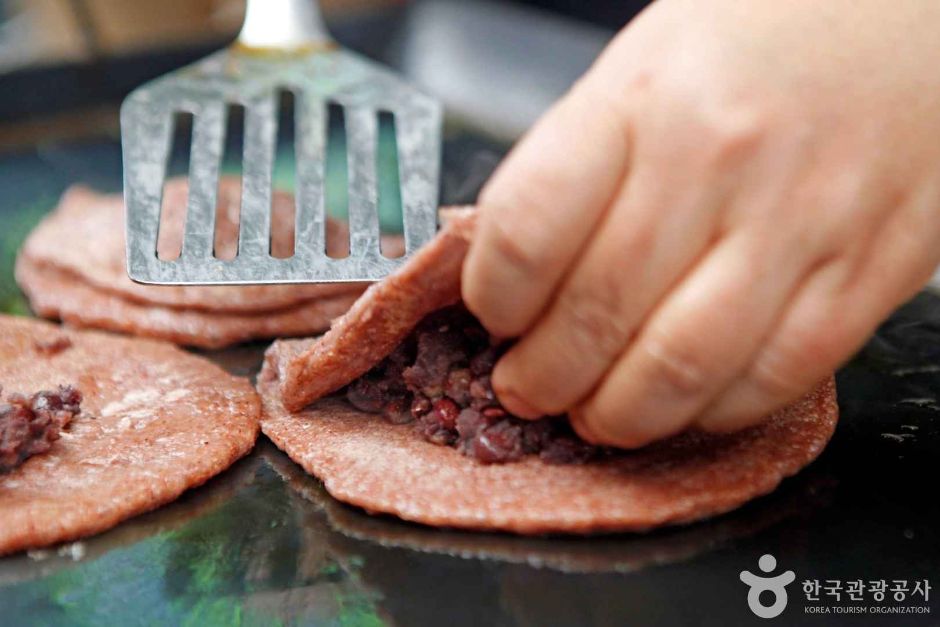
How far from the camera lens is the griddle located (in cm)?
175

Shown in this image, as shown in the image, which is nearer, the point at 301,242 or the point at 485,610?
the point at 485,610

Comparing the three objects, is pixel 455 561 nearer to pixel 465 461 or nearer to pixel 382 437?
pixel 465 461

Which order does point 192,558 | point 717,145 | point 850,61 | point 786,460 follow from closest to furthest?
point 717,145, point 850,61, point 192,558, point 786,460

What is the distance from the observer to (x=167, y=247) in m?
3.02

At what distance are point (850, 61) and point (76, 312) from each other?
2146 millimetres

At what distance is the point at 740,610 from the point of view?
1726mm

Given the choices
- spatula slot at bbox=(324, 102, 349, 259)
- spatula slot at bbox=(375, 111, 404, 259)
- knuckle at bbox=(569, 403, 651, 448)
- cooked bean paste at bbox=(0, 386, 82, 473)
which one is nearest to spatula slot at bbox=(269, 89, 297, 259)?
spatula slot at bbox=(324, 102, 349, 259)

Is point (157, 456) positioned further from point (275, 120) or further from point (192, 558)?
point (275, 120)

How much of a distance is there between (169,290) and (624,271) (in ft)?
5.37

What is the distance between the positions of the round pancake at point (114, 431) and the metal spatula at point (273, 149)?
0.28 meters

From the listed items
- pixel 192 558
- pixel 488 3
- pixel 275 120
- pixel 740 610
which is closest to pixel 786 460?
pixel 740 610

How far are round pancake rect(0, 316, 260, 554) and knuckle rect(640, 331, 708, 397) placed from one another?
95 cm

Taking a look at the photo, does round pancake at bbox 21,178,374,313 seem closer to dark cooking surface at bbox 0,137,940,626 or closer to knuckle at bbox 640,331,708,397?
dark cooking surface at bbox 0,137,940,626
